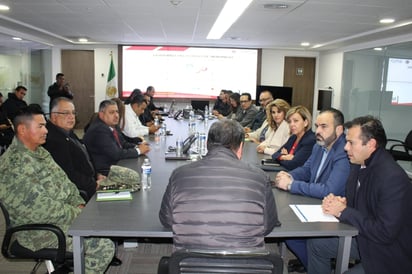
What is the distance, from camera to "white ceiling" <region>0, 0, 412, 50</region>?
16.5 feet

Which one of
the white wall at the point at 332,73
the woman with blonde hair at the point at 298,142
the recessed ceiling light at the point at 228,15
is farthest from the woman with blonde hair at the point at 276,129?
→ the white wall at the point at 332,73

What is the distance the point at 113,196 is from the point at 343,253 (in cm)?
138

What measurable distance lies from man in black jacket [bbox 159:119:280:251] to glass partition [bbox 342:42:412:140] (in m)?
6.39

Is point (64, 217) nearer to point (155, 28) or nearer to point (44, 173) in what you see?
point (44, 173)

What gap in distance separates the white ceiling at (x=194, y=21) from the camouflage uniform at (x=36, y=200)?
3318 millimetres

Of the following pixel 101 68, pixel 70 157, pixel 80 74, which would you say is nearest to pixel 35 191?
pixel 70 157

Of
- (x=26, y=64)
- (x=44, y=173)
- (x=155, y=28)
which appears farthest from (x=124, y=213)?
(x=26, y=64)

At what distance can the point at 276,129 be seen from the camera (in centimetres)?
459

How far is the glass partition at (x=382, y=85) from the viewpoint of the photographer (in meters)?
7.09

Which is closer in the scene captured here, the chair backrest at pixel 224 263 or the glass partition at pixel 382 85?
the chair backrest at pixel 224 263

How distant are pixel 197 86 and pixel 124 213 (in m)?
9.04

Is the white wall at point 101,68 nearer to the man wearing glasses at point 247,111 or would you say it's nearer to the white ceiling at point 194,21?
the white ceiling at point 194,21

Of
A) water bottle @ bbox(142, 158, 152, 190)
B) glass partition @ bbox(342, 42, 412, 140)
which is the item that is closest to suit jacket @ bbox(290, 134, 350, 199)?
water bottle @ bbox(142, 158, 152, 190)

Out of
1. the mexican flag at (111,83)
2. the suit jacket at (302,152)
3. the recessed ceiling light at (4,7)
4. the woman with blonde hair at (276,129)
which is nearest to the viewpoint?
the suit jacket at (302,152)
